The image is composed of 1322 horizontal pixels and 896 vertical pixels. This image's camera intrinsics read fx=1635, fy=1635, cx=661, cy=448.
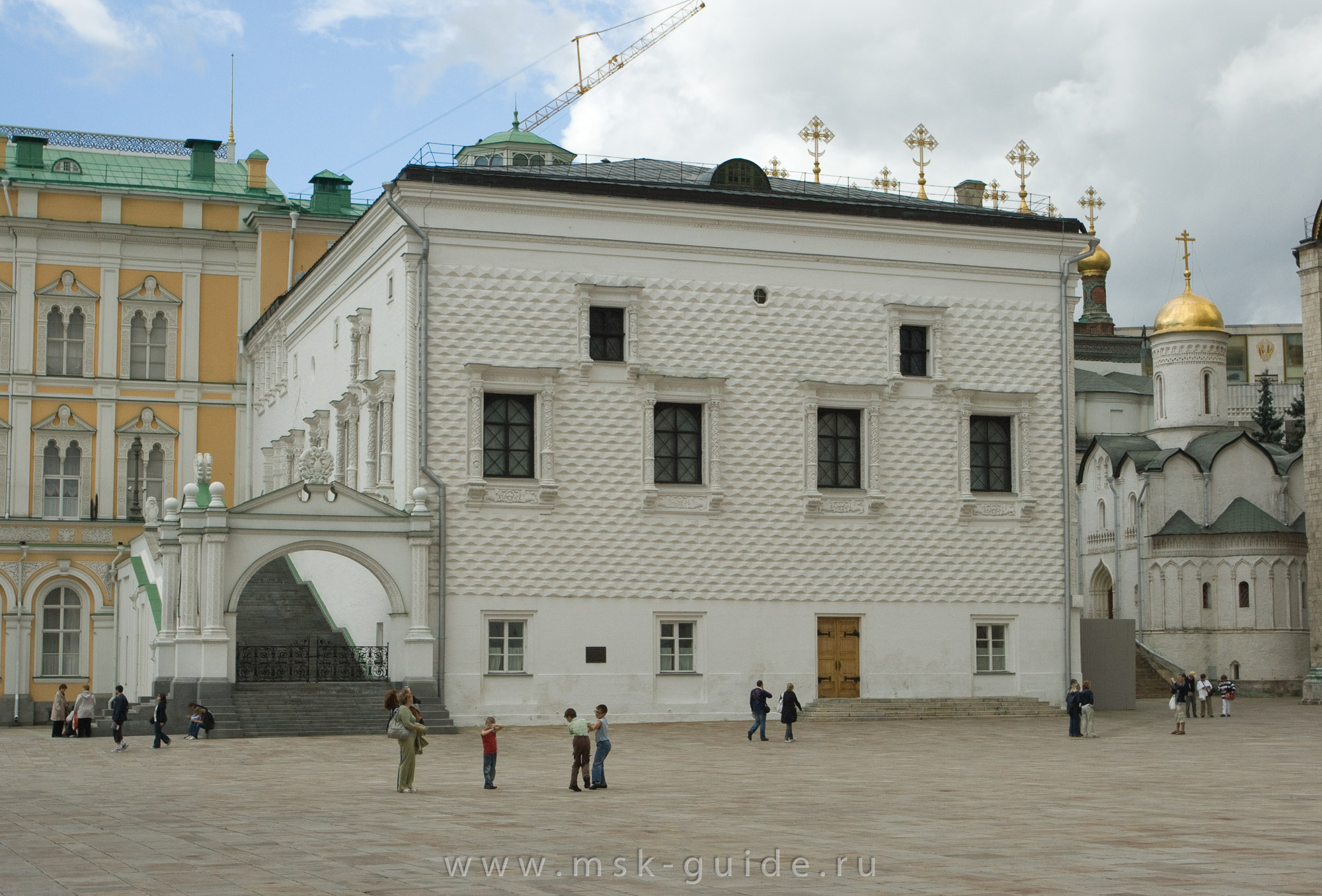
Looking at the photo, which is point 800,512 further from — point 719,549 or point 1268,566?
point 1268,566

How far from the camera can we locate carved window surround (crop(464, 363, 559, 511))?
3134 cm

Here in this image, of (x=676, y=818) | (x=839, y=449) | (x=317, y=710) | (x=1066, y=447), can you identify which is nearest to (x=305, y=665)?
(x=317, y=710)

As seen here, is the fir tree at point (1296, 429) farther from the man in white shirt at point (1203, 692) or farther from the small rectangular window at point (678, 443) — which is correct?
the small rectangular window at point (678, 443)

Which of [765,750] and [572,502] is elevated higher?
[572,502]

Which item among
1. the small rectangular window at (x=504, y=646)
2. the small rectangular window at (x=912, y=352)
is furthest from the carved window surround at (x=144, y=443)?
the small rectangular window at (x=912, y=352)

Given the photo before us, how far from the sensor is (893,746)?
26734 mm

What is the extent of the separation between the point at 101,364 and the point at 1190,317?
133ft

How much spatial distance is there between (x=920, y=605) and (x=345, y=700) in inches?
479

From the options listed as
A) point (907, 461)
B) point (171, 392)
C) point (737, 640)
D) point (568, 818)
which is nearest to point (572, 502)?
point (737, 640)

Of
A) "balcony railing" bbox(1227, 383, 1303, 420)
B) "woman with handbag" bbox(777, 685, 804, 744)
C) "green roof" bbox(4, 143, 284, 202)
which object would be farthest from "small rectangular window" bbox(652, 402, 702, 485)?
"balcony railing" bbox(1227, 383, 1303, 420)

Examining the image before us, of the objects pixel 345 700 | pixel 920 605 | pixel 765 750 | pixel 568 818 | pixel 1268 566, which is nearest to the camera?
pixel 568 818

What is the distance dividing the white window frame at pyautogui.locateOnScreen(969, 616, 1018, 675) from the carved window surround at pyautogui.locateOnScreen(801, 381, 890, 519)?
10.8ft

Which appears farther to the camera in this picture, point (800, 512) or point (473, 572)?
point (800, 512)

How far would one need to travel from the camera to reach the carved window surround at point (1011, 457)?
3469cm
